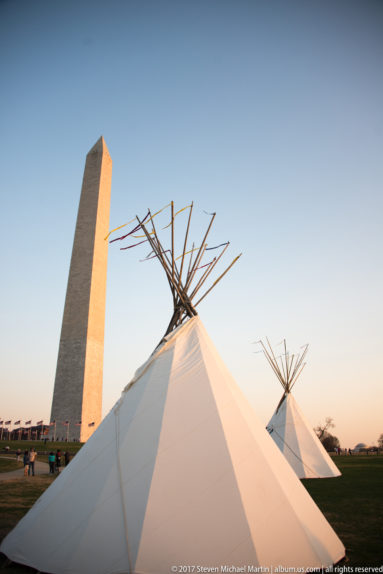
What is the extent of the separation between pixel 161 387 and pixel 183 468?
1273 millimetres

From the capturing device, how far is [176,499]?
411 cm

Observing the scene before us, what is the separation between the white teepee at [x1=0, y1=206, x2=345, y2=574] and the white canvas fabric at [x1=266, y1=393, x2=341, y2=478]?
1089cm

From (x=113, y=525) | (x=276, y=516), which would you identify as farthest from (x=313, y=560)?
(x=113, y=525)

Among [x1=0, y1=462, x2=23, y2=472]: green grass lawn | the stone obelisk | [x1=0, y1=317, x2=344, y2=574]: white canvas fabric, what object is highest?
the stone obelisk

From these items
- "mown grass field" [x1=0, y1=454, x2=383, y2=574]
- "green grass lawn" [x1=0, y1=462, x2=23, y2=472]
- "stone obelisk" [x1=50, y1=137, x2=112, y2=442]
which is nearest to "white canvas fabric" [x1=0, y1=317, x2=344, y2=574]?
"mown grass field" [x1=0, y1=454, x2=383, y2=574]

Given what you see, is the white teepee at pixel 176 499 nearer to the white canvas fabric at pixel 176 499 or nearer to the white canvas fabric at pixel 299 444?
the white canvas fabric at pixel 176 499

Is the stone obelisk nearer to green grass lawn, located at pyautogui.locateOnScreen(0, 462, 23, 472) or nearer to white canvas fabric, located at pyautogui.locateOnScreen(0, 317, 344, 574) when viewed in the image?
green grass lawn, located at pyautogui.locateOnScreen(0, 462, 23, 472)

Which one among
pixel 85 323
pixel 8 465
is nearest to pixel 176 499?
pixel 8 465

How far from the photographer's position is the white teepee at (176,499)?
380 centimetres

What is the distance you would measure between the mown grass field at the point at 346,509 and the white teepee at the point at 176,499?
0.61m

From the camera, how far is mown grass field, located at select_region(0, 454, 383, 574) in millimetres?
4699

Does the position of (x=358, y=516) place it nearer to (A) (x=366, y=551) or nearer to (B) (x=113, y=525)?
(A) (x=366, y=551)

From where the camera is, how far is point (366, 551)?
4785 mm

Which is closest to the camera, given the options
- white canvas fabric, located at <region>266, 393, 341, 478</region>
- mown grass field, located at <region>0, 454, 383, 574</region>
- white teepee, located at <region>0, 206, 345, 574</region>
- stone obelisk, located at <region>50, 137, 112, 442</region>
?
white teepee, located at <region>0, 206, 345, 574</region>
